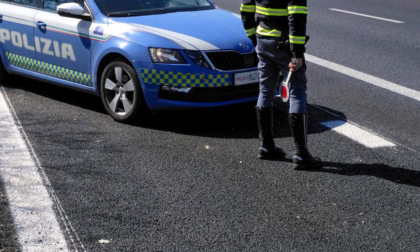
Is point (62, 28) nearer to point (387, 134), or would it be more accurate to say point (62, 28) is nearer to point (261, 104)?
point (261, 104)

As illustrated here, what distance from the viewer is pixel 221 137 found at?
23.5ft

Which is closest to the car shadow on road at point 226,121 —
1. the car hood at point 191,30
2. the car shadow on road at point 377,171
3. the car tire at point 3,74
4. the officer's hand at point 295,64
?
the car hood at point 191,30

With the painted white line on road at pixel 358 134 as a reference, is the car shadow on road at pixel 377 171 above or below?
above

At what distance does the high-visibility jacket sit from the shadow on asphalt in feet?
4.03

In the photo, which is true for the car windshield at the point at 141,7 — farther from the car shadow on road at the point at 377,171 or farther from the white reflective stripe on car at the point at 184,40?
the car shadow on road at the point at 377,171

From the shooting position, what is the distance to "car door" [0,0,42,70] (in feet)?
27.3

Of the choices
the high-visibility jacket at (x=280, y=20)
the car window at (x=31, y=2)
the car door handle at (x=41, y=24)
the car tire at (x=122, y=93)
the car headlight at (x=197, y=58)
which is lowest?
the car tire at (x=122, y=93)

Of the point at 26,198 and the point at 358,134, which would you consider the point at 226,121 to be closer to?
the point at 358,134

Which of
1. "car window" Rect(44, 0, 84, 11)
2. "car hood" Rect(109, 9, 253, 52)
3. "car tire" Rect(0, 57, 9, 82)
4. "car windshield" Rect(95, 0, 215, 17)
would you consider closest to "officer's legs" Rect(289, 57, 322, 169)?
"car hood" Rect(109, 9, 253, 52)

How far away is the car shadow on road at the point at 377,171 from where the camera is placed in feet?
19.4

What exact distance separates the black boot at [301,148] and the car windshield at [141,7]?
2490 mm

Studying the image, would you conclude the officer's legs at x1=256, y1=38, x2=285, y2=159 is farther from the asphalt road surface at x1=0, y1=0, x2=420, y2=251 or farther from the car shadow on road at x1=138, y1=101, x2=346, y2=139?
the car shadow on road at x1=138, y1=101, x2=346, y2=139

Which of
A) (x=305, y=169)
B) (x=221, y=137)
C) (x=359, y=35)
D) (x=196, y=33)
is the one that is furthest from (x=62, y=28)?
(x=359, y=35)

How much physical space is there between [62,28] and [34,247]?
3.82m
